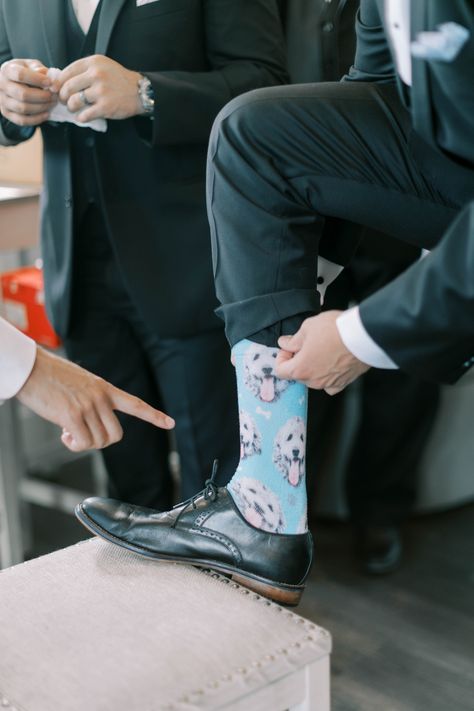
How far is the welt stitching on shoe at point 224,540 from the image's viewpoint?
118cm

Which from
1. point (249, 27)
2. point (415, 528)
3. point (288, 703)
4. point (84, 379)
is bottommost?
point (415, 528)

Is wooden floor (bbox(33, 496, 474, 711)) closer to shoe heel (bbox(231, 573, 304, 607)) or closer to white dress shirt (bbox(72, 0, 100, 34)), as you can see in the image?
shoe heel (bbox(231, 573, 304, 607))

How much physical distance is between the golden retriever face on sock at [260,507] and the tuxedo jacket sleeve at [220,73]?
2.22ft

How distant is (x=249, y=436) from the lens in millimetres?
1143

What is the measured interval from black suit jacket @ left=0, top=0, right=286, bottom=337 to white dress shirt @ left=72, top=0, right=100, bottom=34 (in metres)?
0.03

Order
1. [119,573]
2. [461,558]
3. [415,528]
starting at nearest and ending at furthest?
[119,573] → [461,558] → [415,528]

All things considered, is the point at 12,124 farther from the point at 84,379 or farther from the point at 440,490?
the point at 440,490

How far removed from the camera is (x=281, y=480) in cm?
115

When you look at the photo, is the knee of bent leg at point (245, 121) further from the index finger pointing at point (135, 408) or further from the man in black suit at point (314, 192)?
the index finger pointing at point (135, 408)

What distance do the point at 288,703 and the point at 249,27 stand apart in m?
1.12

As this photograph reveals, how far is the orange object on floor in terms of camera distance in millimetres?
2264

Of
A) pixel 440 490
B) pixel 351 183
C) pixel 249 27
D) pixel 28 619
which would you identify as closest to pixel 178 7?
pixel 249 27

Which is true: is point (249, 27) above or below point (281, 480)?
above

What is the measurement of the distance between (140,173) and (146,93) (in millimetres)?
164
